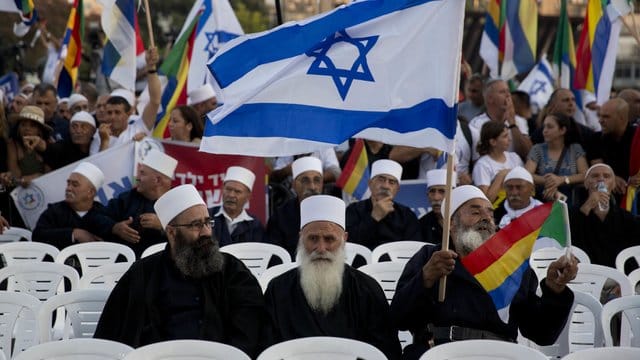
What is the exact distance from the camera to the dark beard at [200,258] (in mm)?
7184

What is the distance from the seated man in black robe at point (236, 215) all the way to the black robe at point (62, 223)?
1155 mm

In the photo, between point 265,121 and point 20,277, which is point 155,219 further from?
point 265,121

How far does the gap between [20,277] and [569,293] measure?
4.37m

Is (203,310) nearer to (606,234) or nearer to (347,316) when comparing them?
(347,316)

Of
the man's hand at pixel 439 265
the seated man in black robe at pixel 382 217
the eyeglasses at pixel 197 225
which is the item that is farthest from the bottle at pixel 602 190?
the eyeglasses at pixel 197 225

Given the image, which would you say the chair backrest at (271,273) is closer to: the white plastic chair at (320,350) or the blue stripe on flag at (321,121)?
the blue stripe on flag at (321,121)

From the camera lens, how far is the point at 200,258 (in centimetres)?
718

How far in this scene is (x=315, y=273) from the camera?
7211 mm

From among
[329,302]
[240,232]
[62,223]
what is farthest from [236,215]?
[329,302]

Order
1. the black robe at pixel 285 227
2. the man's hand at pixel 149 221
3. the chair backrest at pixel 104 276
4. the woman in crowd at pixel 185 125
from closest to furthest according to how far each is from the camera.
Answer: the chair backrest at pixel 104 276 → the man's hand at pixel 149 221 → the black robe at pixel 285 227 → the woman in crowd at pixel 185 125

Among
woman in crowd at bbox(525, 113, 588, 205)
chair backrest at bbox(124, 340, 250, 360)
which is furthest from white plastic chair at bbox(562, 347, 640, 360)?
woman in crowd at bbox(525, 113, 588, 205)

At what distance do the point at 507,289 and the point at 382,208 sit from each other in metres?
3.84

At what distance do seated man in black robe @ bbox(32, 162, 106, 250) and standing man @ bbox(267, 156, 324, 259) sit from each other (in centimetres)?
169

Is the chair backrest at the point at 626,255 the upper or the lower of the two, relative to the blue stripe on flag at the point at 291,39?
lower
